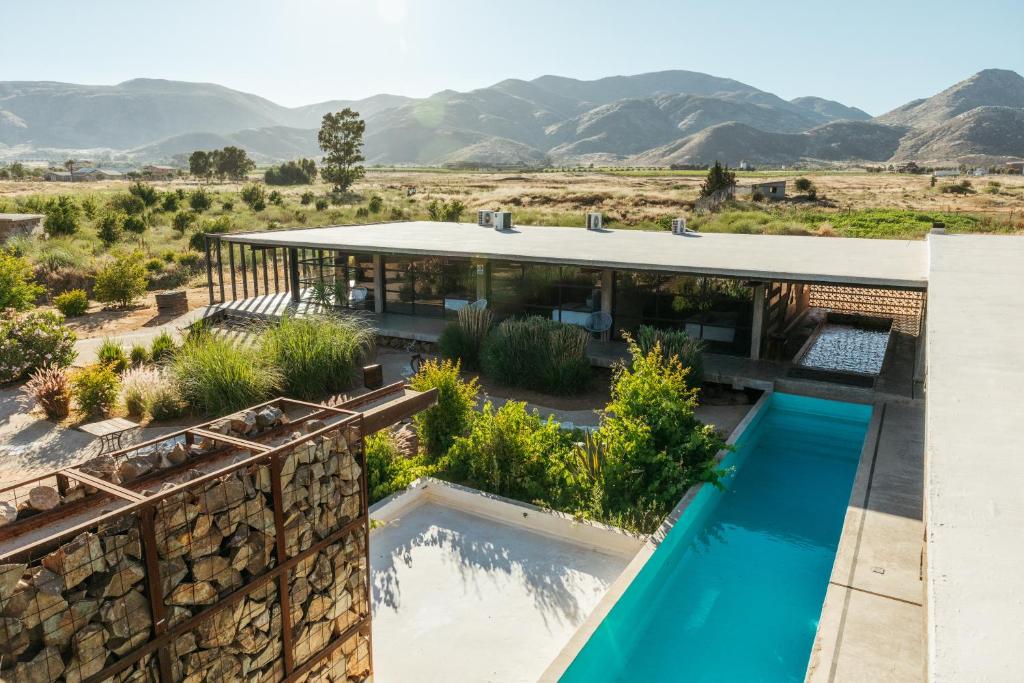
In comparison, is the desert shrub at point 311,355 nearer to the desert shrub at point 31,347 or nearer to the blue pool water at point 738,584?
the desert shrub at point 31,347

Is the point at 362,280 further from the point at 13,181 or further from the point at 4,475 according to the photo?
the point at 13,181

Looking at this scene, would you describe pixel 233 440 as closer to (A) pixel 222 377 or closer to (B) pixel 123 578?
(B) pixel 123 578

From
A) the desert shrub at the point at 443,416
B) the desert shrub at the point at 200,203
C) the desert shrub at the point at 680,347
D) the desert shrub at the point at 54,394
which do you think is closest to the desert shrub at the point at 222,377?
the desert shrub at the point at 54,394

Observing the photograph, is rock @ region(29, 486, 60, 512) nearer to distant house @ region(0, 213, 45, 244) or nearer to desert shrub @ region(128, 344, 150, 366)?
desert shrub @ region(128, 344, 150, 366)

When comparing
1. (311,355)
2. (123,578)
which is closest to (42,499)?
(123,578)

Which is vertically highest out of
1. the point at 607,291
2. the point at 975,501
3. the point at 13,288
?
the point at 975,501

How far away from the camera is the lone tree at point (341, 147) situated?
61.9 m

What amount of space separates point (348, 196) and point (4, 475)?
162 feet

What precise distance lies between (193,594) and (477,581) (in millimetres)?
3724

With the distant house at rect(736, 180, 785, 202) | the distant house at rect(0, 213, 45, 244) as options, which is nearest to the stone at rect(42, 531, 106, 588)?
the distant house at rect(0, 213, 45, 244)

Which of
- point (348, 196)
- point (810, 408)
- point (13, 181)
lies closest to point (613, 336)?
point (810, 408)

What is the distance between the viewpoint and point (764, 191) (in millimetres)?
57219

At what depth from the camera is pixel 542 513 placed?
7734 mm

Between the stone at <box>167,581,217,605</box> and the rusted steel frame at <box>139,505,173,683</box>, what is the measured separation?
0.08m
